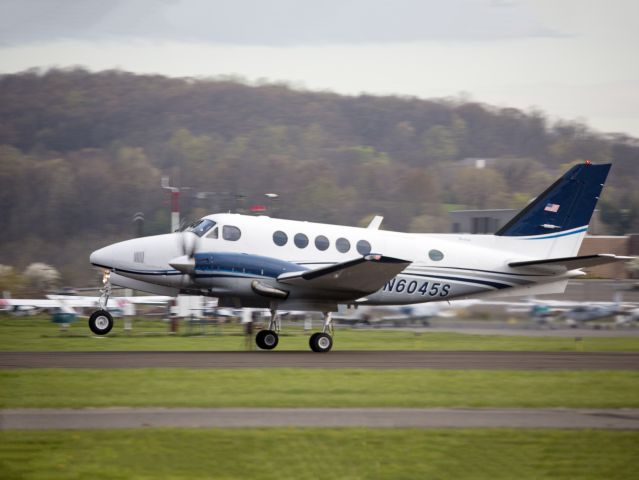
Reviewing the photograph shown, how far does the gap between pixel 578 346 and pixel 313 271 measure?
993 centimetres

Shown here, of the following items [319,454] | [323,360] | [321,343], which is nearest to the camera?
[319,454]

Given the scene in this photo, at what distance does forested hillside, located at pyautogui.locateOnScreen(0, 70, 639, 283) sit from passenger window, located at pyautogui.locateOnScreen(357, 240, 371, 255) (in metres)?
20.2

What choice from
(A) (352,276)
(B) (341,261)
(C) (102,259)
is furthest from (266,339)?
(C) (102,259)

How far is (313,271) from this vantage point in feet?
73.4

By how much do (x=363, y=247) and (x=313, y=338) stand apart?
2957mm

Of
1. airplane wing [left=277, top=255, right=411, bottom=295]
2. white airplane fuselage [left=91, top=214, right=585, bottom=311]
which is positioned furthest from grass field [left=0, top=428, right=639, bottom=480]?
white airplane fuselage [left=91, top=214, right=585, bottom=311]

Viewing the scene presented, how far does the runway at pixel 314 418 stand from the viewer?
40.2ft

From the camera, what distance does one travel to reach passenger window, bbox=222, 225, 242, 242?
23188mm

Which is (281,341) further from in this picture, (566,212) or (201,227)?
(566,212)

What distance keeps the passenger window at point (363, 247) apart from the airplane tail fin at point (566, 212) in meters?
4.65

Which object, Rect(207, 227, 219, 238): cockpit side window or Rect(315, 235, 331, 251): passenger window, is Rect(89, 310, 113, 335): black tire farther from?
Rect(315, 235, 331, 251): passenger window

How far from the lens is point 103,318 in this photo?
22812 millimetres

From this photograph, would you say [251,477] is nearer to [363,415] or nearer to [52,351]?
[363,415]

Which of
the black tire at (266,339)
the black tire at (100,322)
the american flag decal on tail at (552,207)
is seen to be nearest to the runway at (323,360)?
the black tire at (266,339)
